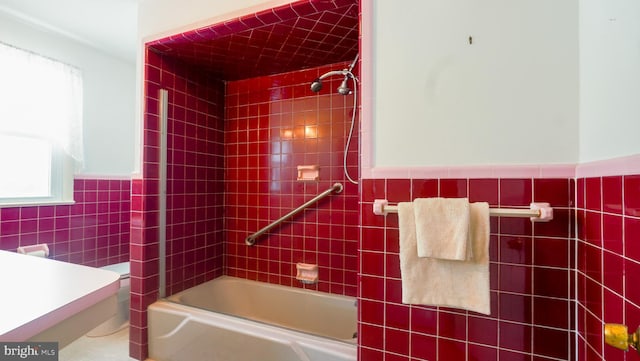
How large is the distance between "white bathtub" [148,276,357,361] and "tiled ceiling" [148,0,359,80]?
1.58 m

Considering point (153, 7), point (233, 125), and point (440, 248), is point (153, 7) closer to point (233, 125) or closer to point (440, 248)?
point (233, 125)

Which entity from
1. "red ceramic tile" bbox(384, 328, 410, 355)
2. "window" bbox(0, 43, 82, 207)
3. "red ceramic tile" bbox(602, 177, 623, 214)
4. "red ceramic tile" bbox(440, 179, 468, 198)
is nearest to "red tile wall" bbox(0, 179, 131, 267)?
"window" bbox(0, 43, 82, 207)

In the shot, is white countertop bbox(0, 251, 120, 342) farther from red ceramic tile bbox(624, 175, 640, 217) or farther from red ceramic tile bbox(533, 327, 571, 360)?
red ceramic tile bbox(533, 327, 571, 360)

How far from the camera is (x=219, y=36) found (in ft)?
5.08

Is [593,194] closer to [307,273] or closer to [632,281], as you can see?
[632,281]

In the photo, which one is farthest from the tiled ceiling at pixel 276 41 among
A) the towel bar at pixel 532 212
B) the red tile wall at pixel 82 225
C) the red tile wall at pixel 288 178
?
the red tile wall at pixel 82 225

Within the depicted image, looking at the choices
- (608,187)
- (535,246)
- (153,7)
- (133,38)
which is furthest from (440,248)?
(133,38)

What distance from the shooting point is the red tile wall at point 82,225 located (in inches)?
73.8

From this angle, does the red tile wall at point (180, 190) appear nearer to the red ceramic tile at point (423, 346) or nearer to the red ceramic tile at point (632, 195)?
the red ceramic tile at point (423, 346)

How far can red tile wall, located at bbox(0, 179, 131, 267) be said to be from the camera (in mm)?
1875

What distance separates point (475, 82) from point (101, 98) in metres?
2.82

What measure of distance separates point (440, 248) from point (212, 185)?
1.83m

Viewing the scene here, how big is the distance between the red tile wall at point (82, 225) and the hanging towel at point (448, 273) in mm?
2509

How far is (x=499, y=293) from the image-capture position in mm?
998
